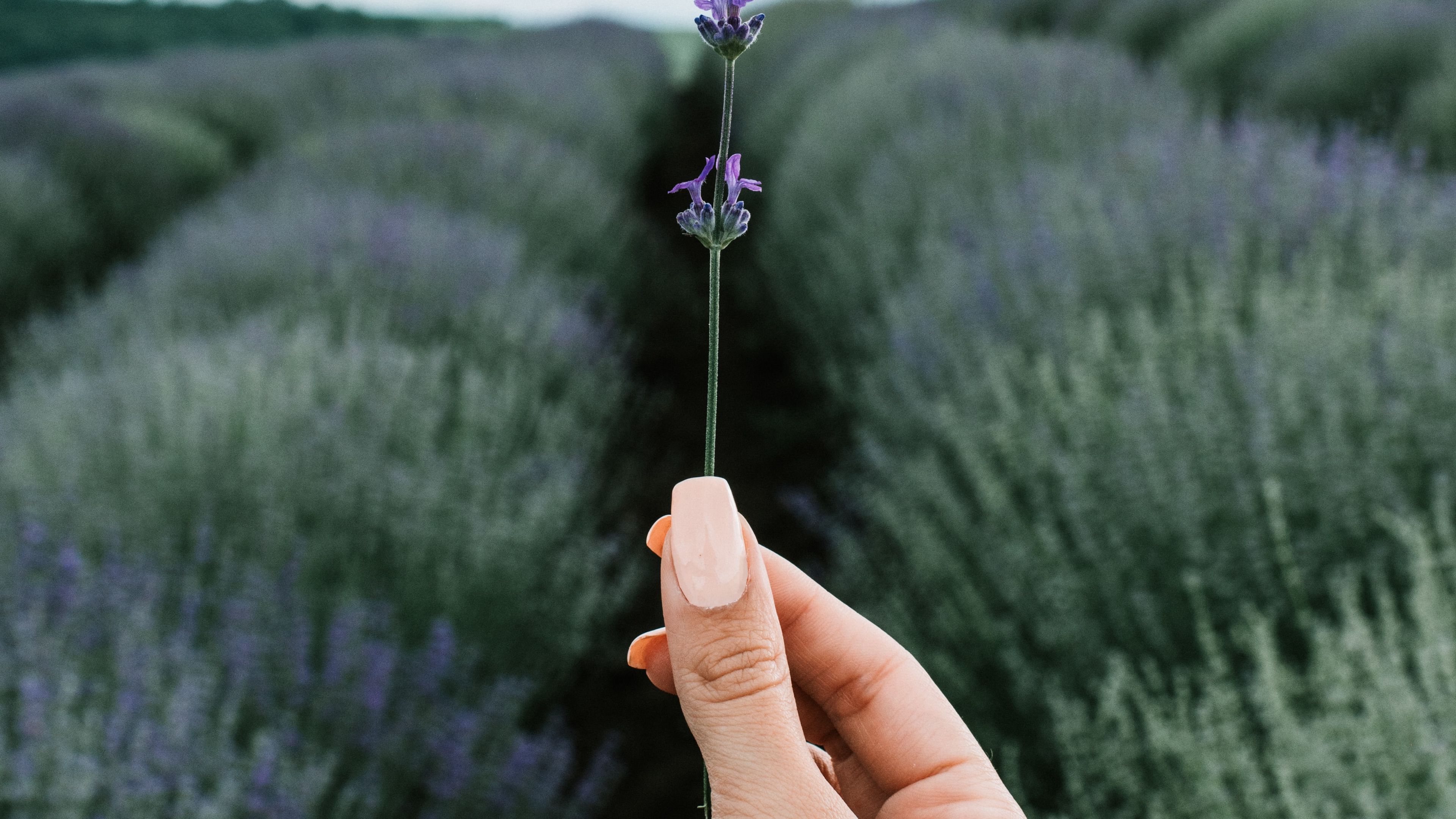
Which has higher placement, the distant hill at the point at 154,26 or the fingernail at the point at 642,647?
the distant hill at the point at 154,26

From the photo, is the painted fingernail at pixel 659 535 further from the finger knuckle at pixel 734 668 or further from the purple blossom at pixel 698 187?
the purple blossom at pixel 698 187

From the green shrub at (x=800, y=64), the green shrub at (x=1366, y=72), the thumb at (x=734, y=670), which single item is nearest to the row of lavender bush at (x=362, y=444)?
the thumb at (x=734, y=670)

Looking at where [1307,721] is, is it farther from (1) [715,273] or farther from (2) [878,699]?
(1) [715,273]

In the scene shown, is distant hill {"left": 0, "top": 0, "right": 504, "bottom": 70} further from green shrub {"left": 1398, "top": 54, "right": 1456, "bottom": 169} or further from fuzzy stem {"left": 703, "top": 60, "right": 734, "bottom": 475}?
fuzzy stem {"left": 703, "top": 60, "right": 734, "bottom": 475}

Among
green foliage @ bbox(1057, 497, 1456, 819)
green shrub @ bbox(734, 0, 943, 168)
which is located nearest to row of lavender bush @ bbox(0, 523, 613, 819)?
green foliage @ bbox(1057, 497, 1456, 819)

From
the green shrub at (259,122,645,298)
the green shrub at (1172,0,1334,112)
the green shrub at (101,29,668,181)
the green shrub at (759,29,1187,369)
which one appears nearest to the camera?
the green shrub at (759,29,1187,369)
